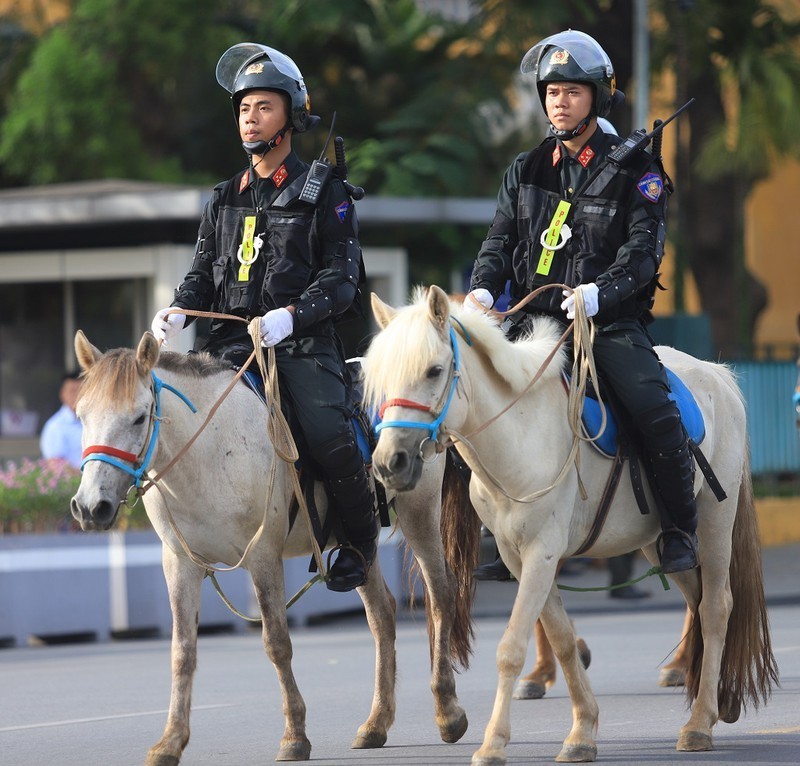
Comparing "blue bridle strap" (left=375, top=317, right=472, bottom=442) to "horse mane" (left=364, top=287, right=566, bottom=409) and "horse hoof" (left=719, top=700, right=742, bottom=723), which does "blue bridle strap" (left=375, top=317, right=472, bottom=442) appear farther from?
"horse hoof" (left=719, top=700, right=742, bottom=723)

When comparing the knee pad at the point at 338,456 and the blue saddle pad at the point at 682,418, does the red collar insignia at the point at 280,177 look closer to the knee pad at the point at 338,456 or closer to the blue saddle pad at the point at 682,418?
the knee pad at the point at 338,456

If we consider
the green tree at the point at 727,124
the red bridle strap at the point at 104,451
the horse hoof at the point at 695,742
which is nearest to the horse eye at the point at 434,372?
the red bridle strap at the point at 104,451

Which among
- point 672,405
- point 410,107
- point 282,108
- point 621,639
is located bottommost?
point 621,639

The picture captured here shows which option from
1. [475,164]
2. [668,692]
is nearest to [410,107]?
[475,164]

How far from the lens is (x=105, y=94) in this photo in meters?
24.5

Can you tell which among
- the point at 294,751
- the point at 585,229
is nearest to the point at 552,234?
the point at 585,229

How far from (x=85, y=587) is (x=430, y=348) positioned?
24.7ft

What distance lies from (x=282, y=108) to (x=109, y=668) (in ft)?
17.8

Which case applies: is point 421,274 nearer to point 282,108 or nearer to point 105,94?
point 105,94

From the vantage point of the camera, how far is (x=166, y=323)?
7.82 m

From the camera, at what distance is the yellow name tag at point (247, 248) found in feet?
26.0

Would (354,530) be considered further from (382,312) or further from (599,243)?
(599,243)

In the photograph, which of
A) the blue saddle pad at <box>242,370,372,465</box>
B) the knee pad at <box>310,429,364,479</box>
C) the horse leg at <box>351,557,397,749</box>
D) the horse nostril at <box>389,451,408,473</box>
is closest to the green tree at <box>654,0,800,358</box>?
the blue saddle pad at <box>242,370,372,465</box>

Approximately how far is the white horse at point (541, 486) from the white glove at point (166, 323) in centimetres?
113
